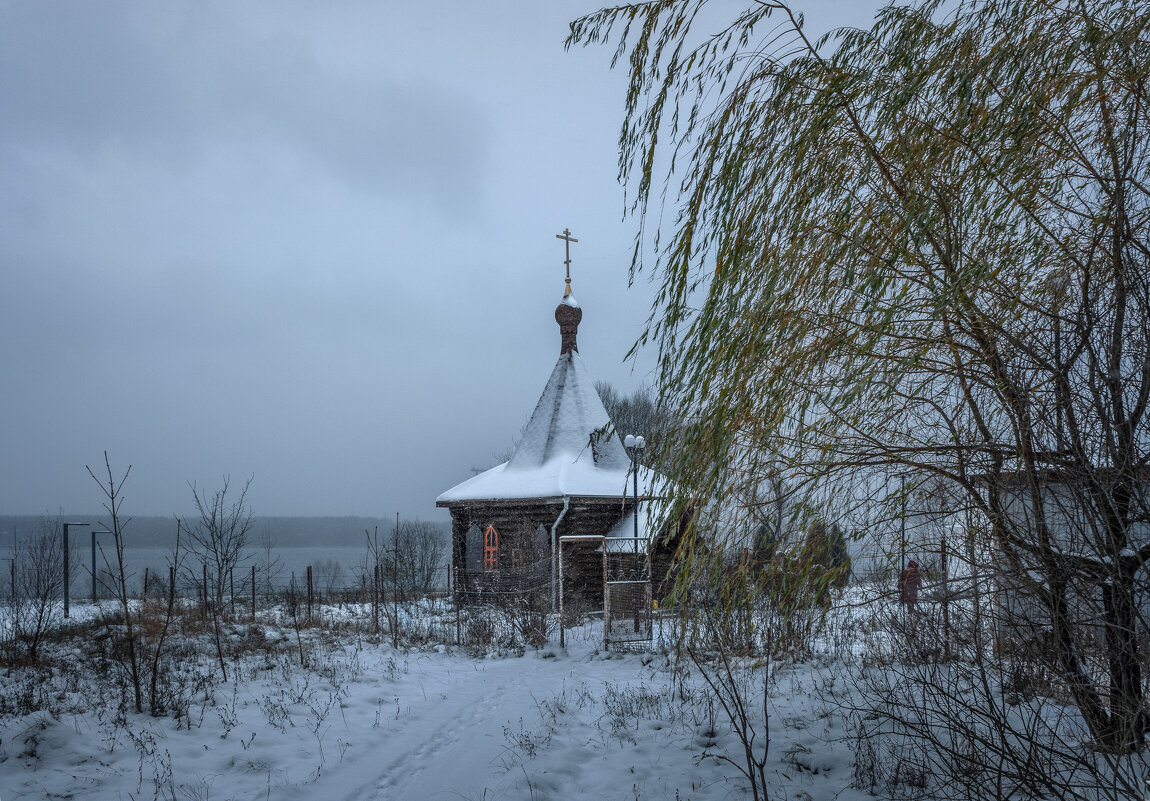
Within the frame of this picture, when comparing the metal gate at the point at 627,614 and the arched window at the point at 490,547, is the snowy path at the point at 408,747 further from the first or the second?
the arched window at the point at 490,547

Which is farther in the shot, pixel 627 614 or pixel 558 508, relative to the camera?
pixel 558 508

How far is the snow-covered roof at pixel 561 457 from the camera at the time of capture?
1922 cm

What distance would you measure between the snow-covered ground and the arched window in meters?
9.01

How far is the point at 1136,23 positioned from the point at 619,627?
1193cm

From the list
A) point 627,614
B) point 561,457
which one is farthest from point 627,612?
point 561,457

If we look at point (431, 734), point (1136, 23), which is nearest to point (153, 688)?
point (431, 734)

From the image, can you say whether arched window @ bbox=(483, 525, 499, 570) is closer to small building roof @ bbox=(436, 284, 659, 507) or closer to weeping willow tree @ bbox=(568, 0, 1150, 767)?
small building roof @ bbox=(436, 284, 659, 507)

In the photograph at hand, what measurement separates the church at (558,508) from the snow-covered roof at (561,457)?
34 millimetres

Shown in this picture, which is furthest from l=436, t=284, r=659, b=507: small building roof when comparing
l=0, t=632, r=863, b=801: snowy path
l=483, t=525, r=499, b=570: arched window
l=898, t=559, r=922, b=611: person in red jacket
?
l=898, t=559, r=922, b=611: person in red jacket

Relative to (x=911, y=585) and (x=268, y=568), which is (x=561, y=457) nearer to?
(x=268, y=568)

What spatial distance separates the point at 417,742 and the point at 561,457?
13.5 m

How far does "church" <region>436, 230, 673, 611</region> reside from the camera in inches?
669

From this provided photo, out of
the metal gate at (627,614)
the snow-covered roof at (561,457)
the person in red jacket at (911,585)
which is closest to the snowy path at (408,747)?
the person in red jacket at (911,585)

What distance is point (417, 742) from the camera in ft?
24.3
